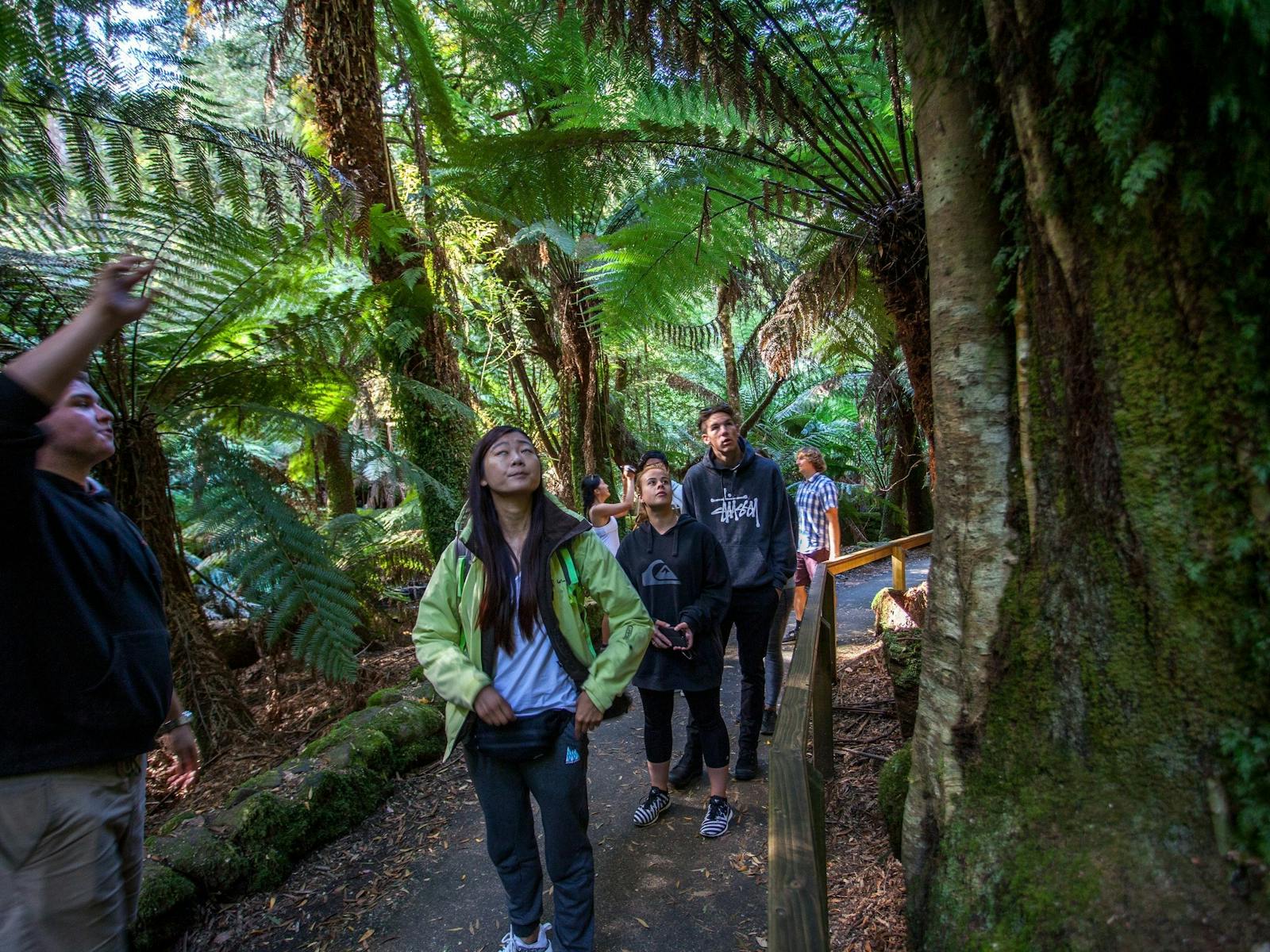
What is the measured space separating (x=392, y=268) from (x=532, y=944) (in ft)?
13.7

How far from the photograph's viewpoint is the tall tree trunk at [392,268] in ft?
14.4

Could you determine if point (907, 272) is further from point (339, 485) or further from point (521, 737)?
point (339, 485)

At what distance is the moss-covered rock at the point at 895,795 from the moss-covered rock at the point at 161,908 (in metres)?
2.69

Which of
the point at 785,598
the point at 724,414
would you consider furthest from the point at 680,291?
the point at 785,598

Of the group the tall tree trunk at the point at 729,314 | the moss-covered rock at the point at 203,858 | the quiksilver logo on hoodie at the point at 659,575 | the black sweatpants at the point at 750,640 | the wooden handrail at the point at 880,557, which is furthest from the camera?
the tall tree trunk at the point at 729,314

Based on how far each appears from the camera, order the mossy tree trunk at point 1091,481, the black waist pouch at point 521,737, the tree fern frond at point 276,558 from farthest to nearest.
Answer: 1. the tree fern frond at point 276,558
2. the black waist pouch at point 521,737
3. the mossy tree trunk at point 1091,481

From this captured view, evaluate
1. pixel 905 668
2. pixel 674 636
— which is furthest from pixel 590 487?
pixel 905 668

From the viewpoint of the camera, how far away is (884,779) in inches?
94.0

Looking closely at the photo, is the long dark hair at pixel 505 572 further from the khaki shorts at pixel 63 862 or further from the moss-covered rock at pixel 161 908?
the moss-covered rock at pixel 161 908

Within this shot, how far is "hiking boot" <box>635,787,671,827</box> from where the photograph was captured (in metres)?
3.25

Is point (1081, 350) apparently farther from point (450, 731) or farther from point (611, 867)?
point (611, 867)

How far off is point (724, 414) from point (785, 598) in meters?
1.43

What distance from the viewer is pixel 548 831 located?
2191 millimetres

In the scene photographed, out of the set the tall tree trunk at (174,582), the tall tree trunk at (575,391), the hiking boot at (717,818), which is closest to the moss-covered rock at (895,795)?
the hiking boot at (717,818)
